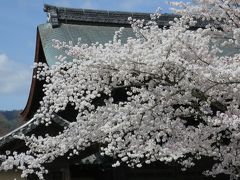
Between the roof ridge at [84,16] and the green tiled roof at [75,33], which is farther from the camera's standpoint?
the roof ridge at [84,16]

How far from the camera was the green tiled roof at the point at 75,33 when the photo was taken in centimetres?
1176

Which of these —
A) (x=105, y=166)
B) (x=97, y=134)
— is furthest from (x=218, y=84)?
(x=105, y=166)

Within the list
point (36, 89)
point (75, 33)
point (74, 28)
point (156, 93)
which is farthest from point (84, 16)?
point (156, 93)

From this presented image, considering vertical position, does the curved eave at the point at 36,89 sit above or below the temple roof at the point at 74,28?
below

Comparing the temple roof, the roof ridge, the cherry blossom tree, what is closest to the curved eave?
the temple roof

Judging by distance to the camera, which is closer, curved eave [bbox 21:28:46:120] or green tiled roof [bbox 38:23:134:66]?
green tiled roof [bbox 38:23:134:66]

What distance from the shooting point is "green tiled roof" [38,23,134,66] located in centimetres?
1176

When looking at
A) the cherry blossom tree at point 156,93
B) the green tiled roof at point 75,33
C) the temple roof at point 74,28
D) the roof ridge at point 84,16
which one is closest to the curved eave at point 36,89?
the temple roof at point 74,28

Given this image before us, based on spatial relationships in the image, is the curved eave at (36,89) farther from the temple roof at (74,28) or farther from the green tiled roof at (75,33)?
the green tiled roof at (75,33)

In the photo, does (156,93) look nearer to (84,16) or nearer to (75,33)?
(75,33)

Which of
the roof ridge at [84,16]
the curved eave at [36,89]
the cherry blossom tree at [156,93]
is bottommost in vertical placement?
the cherry blossom tree at [156,93]

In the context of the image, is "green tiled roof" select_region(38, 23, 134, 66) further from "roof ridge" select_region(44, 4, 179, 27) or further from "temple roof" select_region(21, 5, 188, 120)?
"roof ridge" select_region(44, 4, 179, 27)

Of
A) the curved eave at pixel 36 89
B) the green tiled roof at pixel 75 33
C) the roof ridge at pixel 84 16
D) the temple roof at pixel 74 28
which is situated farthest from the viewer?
the roof ridge at pixel 84 16

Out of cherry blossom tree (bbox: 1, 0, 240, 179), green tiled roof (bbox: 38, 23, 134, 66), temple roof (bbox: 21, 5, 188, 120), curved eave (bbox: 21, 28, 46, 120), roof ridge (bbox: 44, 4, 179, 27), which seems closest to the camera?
cherry blossom tree (bbox: 1, 0, 240, 179)
